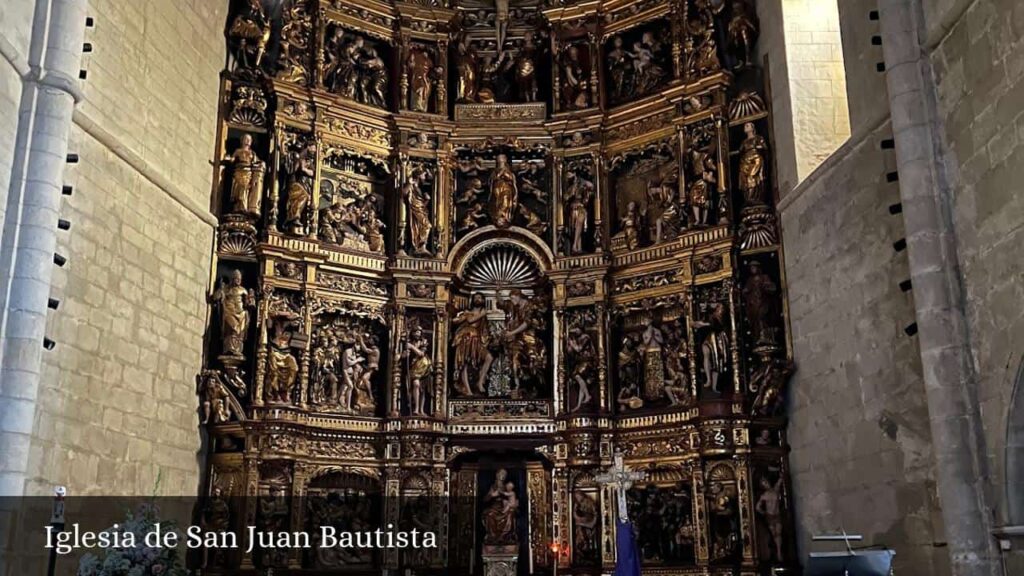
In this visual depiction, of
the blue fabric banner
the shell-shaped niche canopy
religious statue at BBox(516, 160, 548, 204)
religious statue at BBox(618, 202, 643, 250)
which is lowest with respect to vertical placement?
the blue fabric banner

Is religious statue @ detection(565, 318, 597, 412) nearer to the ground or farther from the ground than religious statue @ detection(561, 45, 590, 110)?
nearer to the ground

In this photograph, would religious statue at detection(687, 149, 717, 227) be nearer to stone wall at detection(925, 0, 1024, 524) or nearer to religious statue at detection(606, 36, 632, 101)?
religious statue at detection(606, 36, 632, 101)

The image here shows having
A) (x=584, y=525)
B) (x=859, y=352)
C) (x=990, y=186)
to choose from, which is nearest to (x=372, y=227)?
(x=584, y=525)

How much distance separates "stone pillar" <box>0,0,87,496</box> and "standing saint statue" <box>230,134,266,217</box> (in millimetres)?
4136

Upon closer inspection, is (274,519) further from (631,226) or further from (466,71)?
(466,71)

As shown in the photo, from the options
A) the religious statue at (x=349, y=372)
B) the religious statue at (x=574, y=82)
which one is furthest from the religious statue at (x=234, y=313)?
the religious statue at (x=574, y=82)

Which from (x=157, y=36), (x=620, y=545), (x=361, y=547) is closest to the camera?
(x=620, y=545)

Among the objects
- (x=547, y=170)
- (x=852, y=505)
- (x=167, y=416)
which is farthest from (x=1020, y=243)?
(x=167, y=416)

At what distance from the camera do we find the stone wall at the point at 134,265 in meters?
11.3

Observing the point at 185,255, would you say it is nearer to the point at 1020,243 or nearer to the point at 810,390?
the point at 810,390

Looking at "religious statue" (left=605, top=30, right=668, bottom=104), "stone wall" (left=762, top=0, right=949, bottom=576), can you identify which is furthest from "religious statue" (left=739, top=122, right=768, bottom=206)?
"religious statue" (left=605, top=30, right=668, bottom=104)

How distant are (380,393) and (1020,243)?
33.8 ft

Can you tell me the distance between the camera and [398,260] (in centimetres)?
1622

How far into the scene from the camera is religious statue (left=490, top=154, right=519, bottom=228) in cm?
1677
